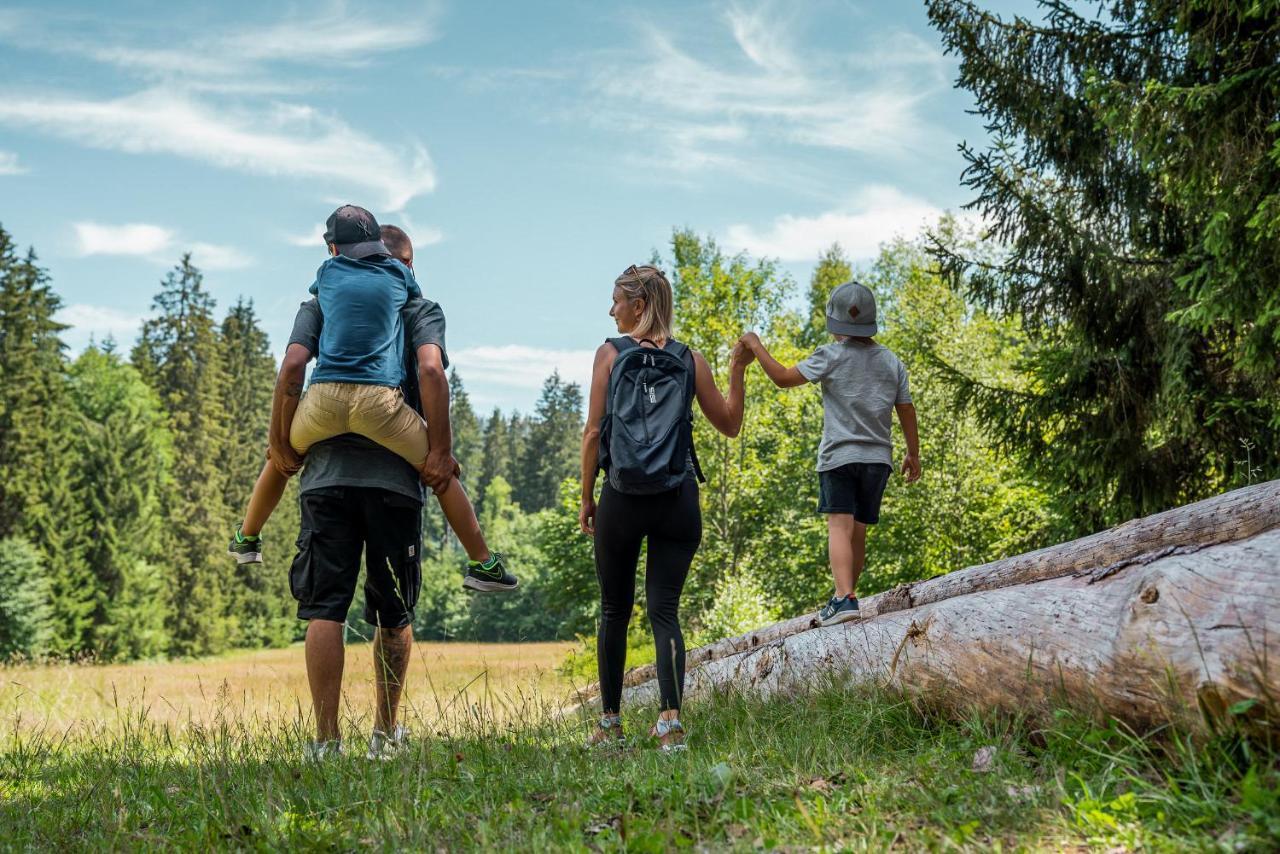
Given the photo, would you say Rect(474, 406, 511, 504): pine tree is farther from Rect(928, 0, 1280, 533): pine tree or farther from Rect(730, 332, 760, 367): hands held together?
Rect(730, 332, 760, 367): hands held together

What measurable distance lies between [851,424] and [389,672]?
2969mm

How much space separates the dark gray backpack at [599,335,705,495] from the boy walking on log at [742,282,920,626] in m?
1.67

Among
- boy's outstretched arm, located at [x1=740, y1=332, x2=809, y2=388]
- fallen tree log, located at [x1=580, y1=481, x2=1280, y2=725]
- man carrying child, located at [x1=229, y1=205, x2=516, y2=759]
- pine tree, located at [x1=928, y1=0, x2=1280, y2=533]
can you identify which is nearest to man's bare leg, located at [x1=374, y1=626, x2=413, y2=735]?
man carrying child, located at [x1=229, y1=205, x2=516, y2=759]

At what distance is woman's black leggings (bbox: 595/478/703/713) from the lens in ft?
13.6

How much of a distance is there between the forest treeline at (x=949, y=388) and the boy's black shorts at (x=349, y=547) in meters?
1.23

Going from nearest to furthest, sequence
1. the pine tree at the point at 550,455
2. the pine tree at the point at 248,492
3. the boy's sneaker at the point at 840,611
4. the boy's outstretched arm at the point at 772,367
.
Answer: the boy's outstretched arm at the point at 772,367, the boy's sneaker at the point at 840,611, the pine tree at the point at 248,492, the pine tree at the point at 550,455

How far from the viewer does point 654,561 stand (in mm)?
4230

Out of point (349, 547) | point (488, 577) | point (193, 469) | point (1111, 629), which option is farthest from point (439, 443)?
point (193, 469)

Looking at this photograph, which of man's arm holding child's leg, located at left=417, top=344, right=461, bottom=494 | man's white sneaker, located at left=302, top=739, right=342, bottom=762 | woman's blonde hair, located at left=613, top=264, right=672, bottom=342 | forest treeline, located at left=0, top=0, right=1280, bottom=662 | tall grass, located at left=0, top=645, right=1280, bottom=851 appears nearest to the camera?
tall grass, located at left=0, top=645, right=1280, bottom=851

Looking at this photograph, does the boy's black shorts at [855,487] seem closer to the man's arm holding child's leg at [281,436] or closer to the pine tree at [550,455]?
the man's arm holding child's leg at [281,436]

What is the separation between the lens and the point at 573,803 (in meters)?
2.99

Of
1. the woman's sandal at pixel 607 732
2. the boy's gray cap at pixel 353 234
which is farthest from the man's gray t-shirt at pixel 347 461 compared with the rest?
the woman's sandal at pixel 607 732

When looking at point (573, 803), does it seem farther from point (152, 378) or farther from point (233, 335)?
point (233, 335)

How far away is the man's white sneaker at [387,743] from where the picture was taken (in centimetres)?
411
